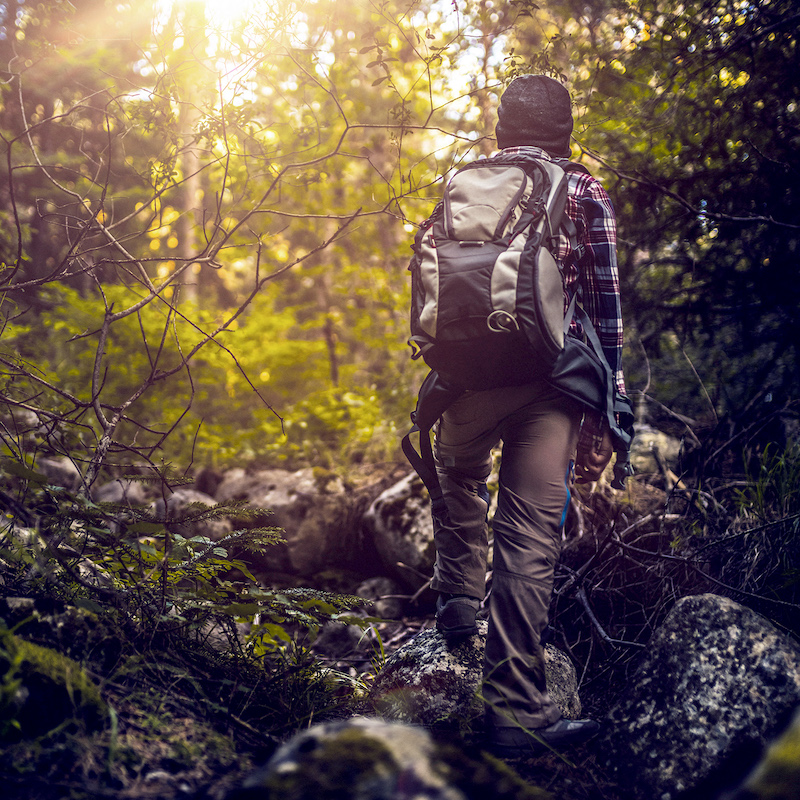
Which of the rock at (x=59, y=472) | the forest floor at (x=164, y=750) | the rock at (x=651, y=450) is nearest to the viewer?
the forest floor at (x=164, y=750)

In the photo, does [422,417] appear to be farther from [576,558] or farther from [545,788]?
[576,558]

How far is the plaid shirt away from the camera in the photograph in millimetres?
2186

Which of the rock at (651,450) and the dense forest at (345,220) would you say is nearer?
the dense forest at (345,220)

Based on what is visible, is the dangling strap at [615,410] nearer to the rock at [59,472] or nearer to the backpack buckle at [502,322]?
the backpack buckle at [502,322]

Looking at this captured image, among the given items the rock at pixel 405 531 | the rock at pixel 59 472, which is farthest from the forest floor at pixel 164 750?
the rock at pixel 59 472

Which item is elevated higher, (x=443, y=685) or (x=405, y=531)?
(x=443, y=685)

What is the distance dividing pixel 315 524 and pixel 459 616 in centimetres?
273

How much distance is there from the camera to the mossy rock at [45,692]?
151 cm

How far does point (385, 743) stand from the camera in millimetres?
1270

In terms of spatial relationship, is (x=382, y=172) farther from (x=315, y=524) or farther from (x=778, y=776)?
(x=778, y=776)

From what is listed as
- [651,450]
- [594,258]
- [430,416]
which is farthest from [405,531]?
[594,258]

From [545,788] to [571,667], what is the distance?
0.80 metres

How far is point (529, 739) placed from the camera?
76.2 inches

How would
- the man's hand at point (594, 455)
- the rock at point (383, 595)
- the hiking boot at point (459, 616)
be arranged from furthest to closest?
1. the rock at point (383, 595)
2. the hiking boot at point (459, 616)
3. the man's hand at point (594, 455)
